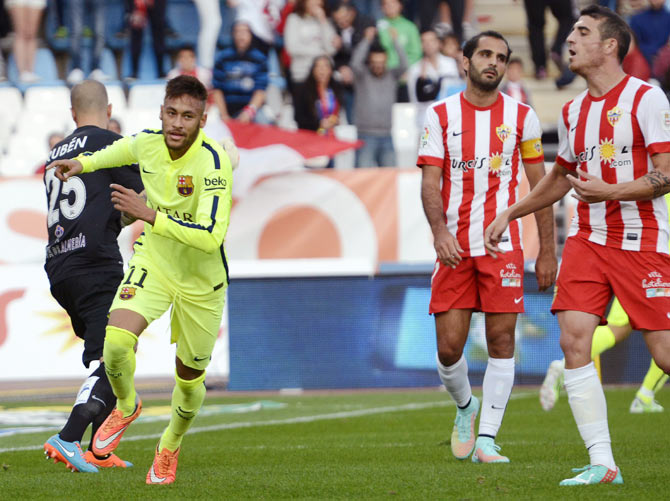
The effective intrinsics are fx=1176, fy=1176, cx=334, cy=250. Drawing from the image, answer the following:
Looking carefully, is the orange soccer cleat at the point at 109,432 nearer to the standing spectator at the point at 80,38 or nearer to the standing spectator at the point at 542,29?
the standing spectator at the point at 542,29

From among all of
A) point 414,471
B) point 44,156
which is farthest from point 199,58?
point 414,471

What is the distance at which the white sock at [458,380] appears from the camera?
7.09m

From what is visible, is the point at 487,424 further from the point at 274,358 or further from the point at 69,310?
the point at 274,358

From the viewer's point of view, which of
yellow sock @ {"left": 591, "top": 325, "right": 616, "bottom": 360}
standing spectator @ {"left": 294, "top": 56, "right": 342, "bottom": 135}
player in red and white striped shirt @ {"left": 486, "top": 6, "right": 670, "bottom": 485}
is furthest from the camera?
standing spectator @ {"left": 294, "top": 56, "right": 342, "bottom": 135}

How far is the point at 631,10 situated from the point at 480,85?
1178 centimetres

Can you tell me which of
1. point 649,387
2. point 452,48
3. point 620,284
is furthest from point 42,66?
point 620,284

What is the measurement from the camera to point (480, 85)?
689 centimetres

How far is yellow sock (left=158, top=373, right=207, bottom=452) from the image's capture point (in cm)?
609

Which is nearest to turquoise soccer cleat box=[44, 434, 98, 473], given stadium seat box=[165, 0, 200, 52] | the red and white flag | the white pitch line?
the white pitch line

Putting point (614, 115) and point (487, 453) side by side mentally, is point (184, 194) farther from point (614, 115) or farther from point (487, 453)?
point (487, 453)

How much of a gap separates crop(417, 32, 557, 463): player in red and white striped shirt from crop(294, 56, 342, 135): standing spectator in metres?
9.33

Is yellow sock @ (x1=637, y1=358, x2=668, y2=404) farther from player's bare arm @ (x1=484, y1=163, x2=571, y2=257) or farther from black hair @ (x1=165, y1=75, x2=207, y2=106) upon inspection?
black hair @ (x1=165, y1=75, x2=207, y2=106)

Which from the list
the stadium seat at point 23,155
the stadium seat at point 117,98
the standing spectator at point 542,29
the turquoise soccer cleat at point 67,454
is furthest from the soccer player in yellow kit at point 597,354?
the stadium seat at point 117,98

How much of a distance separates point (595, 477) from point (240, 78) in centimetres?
1171
